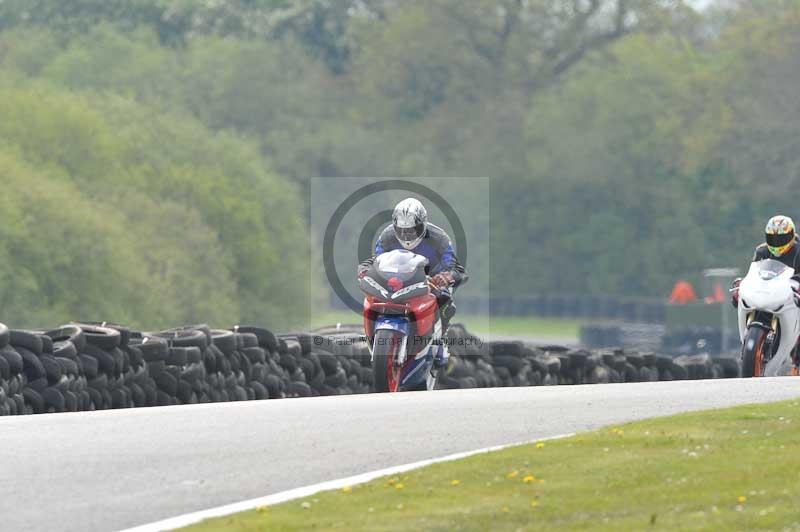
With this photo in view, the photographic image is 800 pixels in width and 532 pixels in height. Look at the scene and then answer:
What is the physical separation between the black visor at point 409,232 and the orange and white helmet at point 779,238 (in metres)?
3.93

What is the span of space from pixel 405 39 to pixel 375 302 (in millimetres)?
72906

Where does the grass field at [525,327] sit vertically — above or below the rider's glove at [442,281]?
below

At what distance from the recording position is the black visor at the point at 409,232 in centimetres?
1669

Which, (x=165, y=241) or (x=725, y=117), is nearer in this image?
(x=165, y=241)

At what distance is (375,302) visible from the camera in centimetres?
1617

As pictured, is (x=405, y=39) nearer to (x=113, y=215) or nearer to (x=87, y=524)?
(x=113, y=215)

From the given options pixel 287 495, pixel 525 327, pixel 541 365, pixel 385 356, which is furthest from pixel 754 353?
pixel 525 327

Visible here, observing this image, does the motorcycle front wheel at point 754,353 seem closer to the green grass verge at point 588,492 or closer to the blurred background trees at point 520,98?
the green grass verge at point 588,492

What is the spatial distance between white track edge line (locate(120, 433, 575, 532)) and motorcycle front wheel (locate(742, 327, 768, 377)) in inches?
306

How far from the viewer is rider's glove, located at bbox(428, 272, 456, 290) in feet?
54.4

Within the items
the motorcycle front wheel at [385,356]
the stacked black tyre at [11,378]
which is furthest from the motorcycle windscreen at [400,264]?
the stacked black tyre at [11,378]

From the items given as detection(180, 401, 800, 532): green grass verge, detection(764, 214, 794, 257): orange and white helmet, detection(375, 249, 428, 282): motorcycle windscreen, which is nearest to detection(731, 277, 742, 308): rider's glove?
detection(764, 214, 794, 257): orange and white helmet

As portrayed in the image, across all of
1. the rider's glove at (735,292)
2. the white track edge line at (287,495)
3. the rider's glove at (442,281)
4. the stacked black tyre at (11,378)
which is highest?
the rider's glove at (442,281)

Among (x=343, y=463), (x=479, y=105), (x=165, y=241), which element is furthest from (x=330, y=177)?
(x=343, y=463)
